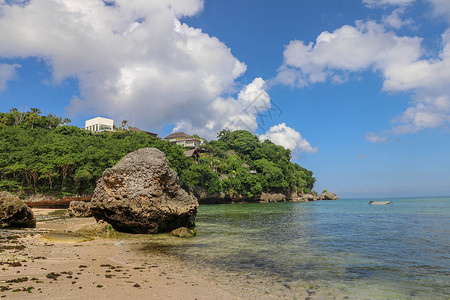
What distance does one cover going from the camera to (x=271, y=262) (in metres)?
10.5

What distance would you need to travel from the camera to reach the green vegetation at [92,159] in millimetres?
40500

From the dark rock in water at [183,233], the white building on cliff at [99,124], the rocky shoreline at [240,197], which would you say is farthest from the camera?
the white building on cliff at [99,124]

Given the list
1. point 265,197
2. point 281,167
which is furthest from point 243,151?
point 265,197

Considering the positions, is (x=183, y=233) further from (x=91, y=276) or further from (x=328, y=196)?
(x=328, y=196)

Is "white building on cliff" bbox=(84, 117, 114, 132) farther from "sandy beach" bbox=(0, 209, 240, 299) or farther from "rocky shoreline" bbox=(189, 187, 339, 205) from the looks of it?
"sandy beach" bbox=(0, 209, 240, 299)

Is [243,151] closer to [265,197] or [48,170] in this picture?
[265,197]

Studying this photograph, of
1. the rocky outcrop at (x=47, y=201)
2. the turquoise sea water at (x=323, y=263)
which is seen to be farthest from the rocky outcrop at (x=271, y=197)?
the turquoise sea water at (x=323, y=263)

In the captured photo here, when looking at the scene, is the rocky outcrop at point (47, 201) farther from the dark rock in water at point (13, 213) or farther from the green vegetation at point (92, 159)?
the dark rock in water at point (13, 213)

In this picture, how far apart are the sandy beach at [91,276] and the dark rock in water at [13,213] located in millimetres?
6260

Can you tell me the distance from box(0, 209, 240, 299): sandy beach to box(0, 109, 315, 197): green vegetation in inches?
1328

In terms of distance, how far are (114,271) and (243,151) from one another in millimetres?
96436

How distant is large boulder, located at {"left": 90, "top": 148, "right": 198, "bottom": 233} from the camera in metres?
16.3

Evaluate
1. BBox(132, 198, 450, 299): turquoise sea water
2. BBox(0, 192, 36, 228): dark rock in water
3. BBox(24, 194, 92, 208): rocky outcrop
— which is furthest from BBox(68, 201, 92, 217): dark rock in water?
BBox(132, 198, 450, 299): turquoise sea water

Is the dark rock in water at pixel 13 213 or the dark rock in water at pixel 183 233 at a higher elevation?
the dark rock in water at pixel 13 213
